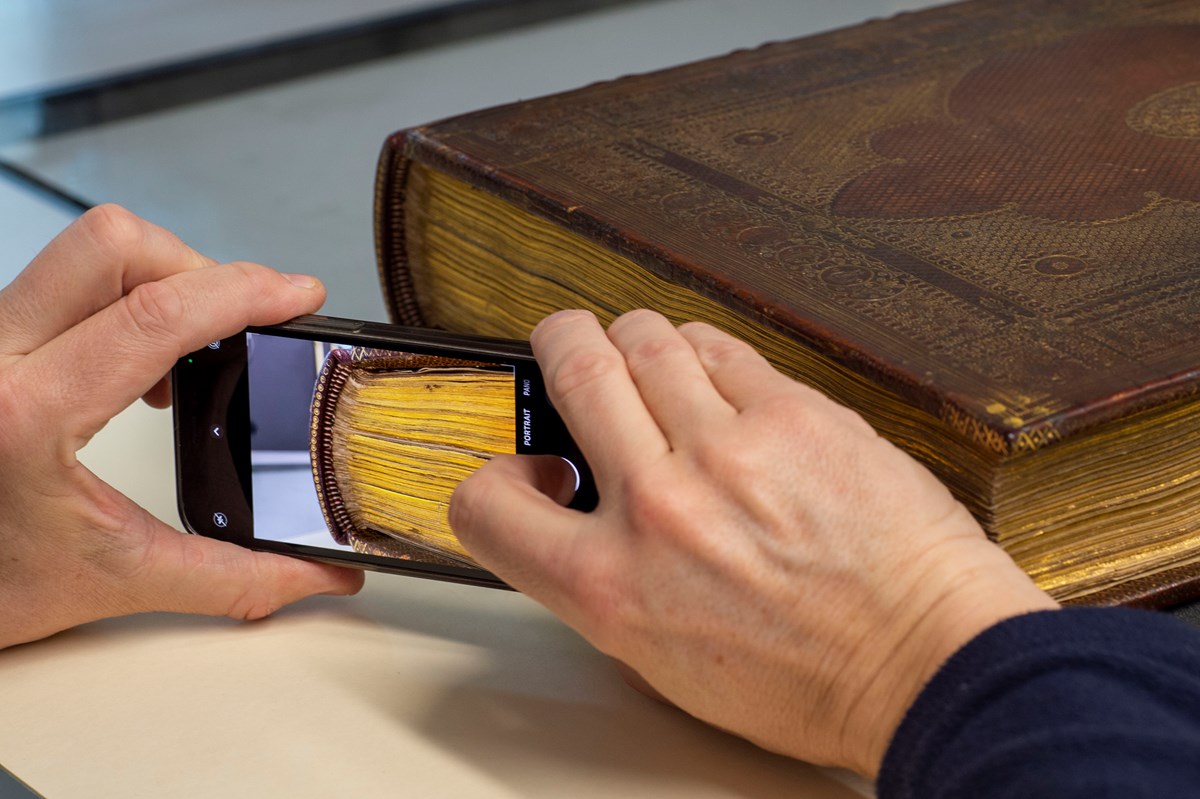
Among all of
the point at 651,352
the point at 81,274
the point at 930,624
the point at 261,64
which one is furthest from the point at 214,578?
the point at 261,64

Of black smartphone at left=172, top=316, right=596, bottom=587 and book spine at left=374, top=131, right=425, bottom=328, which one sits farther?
book spine at left=374, top=131, right=425, bottom=328

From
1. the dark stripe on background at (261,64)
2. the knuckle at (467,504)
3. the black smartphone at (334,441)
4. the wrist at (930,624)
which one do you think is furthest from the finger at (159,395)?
the dark stripe on background at (261,64)

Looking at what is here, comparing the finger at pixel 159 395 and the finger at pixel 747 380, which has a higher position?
the finger at pixel 747 380

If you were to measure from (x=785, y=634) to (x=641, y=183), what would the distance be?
465 mm

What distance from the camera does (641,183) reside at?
1.01 meters

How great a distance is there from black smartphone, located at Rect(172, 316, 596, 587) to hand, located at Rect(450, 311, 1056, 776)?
13 centimetres

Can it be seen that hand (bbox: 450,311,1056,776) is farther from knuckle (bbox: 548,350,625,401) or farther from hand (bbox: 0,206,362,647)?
hand (bbox: 0,206,362,647)

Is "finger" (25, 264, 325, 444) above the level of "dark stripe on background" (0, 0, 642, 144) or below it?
above

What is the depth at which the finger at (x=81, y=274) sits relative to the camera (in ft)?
2.63

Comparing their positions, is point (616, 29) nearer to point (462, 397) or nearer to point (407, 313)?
point (407, 313)

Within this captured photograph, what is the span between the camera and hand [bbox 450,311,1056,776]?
62cm

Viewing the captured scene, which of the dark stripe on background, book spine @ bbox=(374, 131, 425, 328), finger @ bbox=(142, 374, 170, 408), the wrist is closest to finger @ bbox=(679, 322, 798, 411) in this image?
the wrist

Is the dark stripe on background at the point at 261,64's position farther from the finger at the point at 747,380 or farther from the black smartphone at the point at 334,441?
the finger at the point at 747,380

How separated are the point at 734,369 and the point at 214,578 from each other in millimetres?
326
